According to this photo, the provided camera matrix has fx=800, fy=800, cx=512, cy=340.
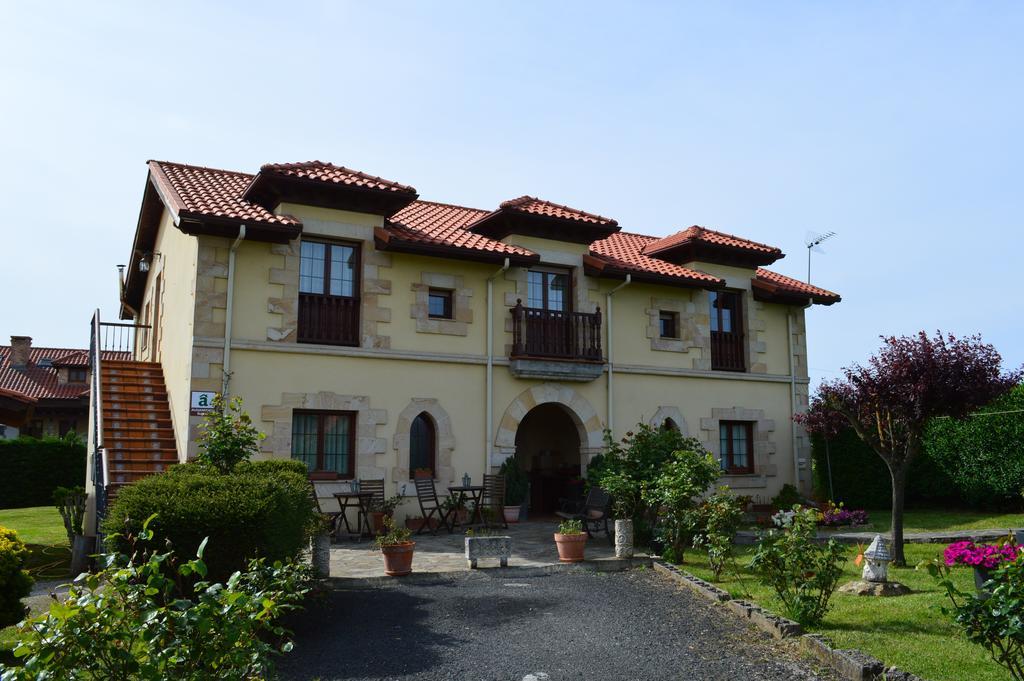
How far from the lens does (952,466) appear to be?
53.2 feet

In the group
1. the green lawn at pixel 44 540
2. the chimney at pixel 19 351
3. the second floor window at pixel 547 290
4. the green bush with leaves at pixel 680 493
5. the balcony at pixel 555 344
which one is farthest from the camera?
the chimney at pixel 19 351

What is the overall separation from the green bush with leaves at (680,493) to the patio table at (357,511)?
168 inches

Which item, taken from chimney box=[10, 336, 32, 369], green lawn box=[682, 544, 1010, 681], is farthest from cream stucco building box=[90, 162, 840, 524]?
chimney box=[10, 336, 32, 369]

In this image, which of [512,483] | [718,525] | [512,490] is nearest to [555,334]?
[512,483]

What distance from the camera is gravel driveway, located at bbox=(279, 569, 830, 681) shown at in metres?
6.00

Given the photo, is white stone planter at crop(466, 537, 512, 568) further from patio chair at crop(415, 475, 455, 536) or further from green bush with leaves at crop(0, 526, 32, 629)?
green bush with leaves at crop(0, 526, 32, 629)

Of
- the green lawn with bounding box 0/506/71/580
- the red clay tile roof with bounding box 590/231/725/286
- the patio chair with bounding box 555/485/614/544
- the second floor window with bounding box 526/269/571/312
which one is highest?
the red clay tile roof with bounding box 590/231/725/286

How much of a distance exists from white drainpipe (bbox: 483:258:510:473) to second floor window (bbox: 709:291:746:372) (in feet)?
17.2

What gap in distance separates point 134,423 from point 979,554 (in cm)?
1163

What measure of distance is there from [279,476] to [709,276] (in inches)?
416

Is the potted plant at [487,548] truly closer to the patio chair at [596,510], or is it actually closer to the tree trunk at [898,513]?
the patio chair at [596,510]

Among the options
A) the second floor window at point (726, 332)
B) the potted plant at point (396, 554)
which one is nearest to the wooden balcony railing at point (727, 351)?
the second floor window at point (726, 332)

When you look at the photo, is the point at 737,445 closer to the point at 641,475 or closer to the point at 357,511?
the point at 641,475

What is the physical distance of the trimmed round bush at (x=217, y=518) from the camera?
6.48 metres
